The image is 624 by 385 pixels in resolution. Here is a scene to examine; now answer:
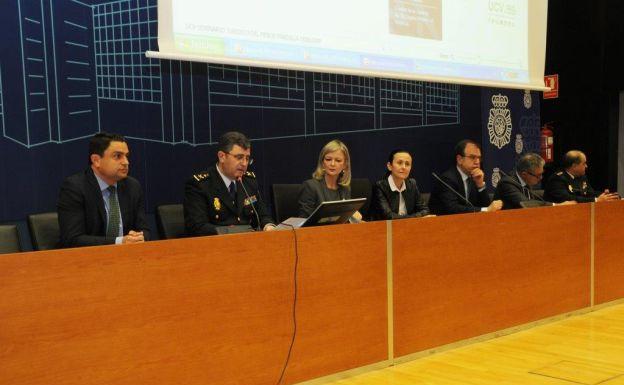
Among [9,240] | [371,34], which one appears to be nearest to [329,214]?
[9,240]

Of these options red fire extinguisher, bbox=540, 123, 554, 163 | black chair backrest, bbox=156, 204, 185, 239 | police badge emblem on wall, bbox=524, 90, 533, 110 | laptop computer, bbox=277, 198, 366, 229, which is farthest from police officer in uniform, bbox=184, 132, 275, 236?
red fire extinguisher, bbox=540, 123, 554, 163

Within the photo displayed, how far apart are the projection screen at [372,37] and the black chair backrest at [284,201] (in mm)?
672

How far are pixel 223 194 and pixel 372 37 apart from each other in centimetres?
151

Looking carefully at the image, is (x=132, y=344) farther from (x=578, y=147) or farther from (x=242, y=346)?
(x=578, y=147)

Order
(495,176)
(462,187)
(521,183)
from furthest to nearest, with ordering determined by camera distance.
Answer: (495,176) → (521,183) → (462,187)

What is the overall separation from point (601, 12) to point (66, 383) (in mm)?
6217

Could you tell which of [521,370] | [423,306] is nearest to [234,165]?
[423,306]

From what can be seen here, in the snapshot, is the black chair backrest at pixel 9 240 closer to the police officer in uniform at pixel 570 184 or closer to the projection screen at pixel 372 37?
the projection screen at pixel 372 37

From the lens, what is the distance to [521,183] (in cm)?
437

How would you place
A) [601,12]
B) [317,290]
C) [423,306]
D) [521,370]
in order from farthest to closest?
[601,12] < [423,306] < [521,370] < [317,290]

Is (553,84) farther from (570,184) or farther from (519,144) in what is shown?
(570,184)

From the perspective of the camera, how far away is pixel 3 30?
2973 mm

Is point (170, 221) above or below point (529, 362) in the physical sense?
above

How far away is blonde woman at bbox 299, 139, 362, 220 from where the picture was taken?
345 centimetres
